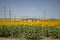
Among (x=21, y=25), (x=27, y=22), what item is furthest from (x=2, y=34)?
(x=27, y=22)

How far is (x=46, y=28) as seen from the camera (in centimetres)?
645

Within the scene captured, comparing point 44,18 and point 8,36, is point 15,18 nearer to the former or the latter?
point 44,18

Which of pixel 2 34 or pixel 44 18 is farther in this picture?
pixel 2 34

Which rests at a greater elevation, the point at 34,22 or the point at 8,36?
the point at 34,22

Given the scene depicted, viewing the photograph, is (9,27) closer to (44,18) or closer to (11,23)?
(11,23)

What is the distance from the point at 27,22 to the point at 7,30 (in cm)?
104

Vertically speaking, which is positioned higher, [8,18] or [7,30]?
[8,18]

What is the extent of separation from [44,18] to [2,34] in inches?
71.8

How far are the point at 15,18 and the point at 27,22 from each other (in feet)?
1.89

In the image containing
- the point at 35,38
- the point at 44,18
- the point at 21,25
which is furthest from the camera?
the point at 21,25

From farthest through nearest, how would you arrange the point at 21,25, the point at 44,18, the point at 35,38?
the point at 21,25
the point at 35,38
the point at 44,18

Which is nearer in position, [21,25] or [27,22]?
[27,22]

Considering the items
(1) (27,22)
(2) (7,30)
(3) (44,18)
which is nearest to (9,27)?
(2) (7,30)

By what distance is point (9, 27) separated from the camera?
642 centimetres
